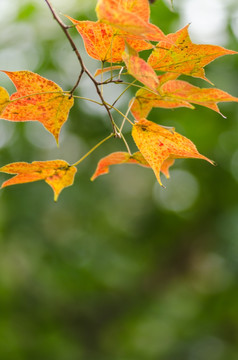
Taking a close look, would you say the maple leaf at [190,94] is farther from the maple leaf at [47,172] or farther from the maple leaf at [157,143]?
the maple leaf at [47,172]

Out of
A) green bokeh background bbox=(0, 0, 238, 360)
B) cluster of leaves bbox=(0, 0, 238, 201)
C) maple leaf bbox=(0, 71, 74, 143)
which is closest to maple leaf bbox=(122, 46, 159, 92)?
cluster of leaves bbox=(0, 0, 238, 201)

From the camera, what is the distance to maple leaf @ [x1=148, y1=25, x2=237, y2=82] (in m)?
0.40

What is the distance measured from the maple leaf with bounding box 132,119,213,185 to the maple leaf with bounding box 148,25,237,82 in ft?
0.19

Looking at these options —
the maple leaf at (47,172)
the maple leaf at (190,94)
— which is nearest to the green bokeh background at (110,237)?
the maple leaf at (47,172)

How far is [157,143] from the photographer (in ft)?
1.38

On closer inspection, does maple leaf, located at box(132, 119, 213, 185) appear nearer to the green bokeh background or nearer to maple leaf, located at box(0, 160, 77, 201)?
maple leaf, located at box(0, 160, 77, 201)

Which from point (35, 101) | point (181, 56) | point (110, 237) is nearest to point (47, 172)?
point (35, 101)

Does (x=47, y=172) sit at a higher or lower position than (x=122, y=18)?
lower

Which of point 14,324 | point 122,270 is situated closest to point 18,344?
point 14,324

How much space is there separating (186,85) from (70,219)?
10.7 ft

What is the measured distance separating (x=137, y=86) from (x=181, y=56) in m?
0.05

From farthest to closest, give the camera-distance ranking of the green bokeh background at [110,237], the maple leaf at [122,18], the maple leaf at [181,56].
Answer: the green bokeh background at [110,237]
the maple leaf at [181,56]
the maple leaf at [122,18]

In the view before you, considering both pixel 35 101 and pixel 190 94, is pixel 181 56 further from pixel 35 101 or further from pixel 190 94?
pixel 35 101

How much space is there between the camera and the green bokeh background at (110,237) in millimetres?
3137
